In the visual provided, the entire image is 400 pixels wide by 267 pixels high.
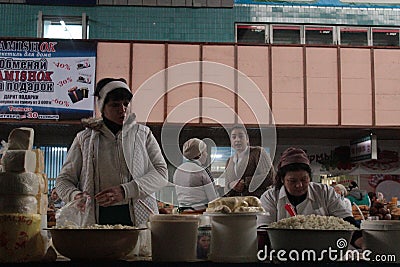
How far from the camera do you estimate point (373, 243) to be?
2.08 meters

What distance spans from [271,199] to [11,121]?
4.98 meters

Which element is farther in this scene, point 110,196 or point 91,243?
point 110,196

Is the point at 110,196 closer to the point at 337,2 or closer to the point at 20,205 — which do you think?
the point at 20,205

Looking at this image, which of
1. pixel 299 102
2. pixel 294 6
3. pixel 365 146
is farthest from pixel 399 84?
pixel 294 6

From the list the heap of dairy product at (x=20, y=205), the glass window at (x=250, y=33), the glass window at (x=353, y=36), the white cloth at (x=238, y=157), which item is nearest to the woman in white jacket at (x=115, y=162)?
the heap of dairy product at (x=20, y=205)

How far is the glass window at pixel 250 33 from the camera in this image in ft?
28.0

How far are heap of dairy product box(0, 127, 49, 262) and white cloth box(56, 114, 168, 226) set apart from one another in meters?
1.11

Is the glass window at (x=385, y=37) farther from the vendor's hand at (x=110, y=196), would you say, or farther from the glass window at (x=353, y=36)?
the vendor's hand at (x=110, y=196)

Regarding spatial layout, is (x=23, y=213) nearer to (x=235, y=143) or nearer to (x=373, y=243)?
(x=373, y=243)

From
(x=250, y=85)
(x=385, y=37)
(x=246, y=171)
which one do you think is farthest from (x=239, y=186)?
(x=385, y=37)

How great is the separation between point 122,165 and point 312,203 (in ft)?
3.94

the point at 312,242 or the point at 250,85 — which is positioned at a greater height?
the point at 250,85

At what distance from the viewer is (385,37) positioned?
8750 millimetres

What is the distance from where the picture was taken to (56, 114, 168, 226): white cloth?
328 centimetres
